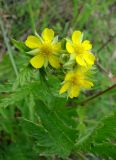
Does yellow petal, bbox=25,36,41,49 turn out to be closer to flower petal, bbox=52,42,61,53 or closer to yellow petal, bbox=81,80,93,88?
flower petal, bbox=52,42,61,53

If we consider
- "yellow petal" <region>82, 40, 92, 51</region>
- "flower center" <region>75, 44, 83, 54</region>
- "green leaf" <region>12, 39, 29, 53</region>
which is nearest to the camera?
"green leaf" <region>12, 39, 29, 53</region>

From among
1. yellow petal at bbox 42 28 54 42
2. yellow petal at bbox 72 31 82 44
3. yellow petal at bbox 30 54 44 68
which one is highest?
yellow petal at bbox 72 31 82 44

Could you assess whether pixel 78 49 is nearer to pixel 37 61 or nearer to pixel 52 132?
pixel 37 61

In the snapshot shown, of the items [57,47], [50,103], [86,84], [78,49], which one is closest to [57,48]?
[57,47]

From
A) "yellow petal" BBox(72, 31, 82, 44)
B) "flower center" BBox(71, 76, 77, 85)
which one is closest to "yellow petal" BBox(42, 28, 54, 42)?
"yellow petal" BBox(72, 31, 82, 44)

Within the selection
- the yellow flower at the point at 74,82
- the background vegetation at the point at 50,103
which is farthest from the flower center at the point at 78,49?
the background vegetation at the point at 50,103

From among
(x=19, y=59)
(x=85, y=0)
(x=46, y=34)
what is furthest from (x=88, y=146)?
(x=85, y=0)

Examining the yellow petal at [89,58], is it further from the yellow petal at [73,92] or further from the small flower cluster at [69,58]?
the yellow petal at [73,92]
